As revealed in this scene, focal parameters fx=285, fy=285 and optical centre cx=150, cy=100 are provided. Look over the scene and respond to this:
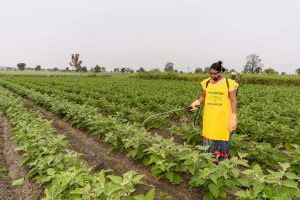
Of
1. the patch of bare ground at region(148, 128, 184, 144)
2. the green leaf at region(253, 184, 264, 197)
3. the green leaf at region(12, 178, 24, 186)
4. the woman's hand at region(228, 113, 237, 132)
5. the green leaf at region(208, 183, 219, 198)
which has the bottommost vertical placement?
the green leaf at region(12, 178, 24, 186)

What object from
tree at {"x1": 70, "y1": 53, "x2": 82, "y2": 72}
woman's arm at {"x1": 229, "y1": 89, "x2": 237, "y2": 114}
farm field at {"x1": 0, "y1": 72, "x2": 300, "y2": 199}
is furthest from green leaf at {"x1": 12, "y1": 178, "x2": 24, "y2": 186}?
tree at {"x1": 70, "y1": 53, "x2": 82, "y2": 72}

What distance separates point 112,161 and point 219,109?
2474mm

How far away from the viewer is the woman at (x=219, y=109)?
14.7 feet

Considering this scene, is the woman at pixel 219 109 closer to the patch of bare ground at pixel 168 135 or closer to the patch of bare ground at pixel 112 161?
the patch of bare ground at pixel 112 161

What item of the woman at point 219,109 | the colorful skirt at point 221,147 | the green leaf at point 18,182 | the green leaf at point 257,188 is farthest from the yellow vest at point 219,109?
the green leaf at point 18,182

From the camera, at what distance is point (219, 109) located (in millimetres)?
4605

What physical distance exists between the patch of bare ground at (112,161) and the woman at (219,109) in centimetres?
80

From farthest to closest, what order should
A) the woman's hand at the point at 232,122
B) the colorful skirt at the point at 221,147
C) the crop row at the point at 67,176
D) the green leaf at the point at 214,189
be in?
the colorful skirt at the point at 221,147 < the woman's hand at the point at 232,122 < the green leaf at the point at 214,189 < the crop row at the point at 67,176

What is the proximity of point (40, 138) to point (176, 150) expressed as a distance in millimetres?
2698

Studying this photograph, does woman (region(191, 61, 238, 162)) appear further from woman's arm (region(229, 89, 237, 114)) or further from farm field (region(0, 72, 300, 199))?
farm field (region(0, 72, 300, 199))

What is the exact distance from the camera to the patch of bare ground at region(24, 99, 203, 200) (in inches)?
172

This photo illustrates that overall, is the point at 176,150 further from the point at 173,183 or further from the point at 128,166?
the point at 128,166

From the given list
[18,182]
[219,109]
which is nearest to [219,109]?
[219,109]

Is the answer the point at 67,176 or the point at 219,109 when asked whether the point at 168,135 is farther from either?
the point at 67,176
